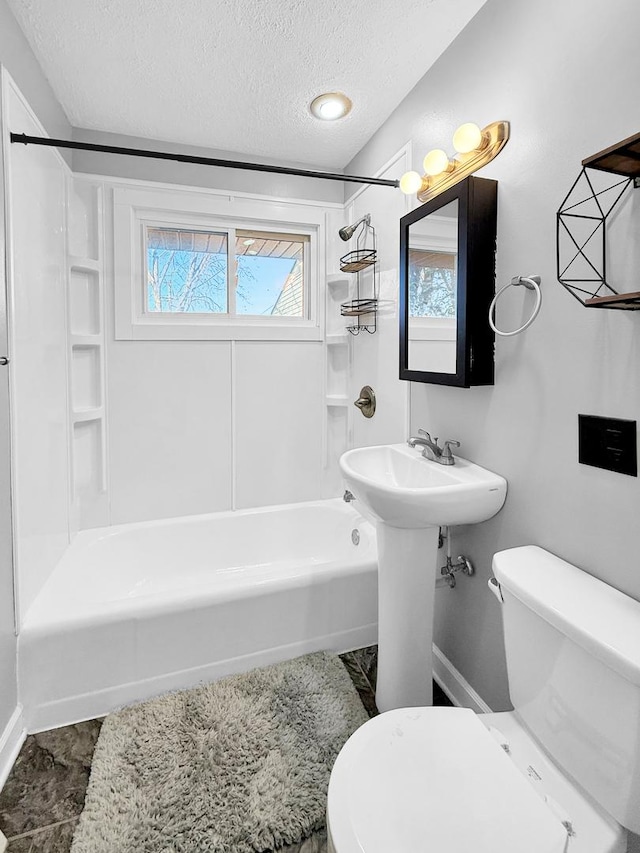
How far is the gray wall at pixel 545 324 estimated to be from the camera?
1110mm

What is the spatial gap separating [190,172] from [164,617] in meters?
2.28

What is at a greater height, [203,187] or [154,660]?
[203,187]

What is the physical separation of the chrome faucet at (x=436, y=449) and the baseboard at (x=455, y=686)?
2.76ft

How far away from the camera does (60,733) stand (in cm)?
168

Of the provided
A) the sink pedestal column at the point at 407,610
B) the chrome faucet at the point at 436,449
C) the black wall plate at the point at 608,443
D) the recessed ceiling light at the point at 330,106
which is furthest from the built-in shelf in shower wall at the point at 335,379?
the black wall plate at the point at 608,443

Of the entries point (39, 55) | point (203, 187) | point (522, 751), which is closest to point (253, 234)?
point (203, 187)

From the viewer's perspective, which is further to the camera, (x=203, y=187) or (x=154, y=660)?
(x=203, y=187)

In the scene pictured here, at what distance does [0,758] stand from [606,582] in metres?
1.88

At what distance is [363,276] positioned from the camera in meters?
2.61

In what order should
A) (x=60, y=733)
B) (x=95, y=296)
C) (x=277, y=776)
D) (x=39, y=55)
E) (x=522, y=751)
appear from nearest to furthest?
(x=522, y=751) → (x=277, y=776) → (x=60, y=733) → (x=39, y=55) → (x=95, y=296)

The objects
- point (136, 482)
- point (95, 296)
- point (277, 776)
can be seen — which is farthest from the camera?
point (136, 482)

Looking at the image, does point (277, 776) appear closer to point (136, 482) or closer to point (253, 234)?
point (136, 482)

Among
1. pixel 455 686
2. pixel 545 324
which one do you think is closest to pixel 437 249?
pixel 545 324

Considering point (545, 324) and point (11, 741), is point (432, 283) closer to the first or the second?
point (545, 324)
